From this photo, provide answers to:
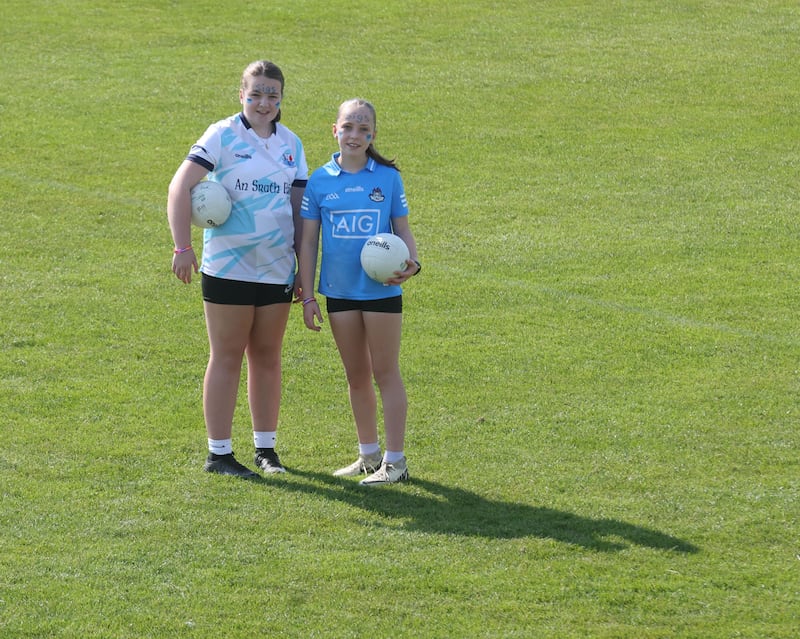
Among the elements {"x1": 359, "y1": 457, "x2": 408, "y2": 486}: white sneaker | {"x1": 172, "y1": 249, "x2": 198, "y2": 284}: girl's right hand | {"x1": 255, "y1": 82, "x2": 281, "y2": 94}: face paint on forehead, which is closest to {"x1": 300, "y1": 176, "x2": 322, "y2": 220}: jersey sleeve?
{"x1": 255, "y1": 82, "x2": 281, "y2": 94}: face paint on forehead

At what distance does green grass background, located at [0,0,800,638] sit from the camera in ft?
16.8

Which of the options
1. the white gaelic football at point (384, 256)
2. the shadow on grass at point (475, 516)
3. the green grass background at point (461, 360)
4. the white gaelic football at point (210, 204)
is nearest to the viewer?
the green grass background at point (461, 360)

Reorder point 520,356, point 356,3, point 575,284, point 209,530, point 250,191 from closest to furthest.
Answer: point 209,530 → point 250,191 → point 520,356 → point 575,284 → point 356,3

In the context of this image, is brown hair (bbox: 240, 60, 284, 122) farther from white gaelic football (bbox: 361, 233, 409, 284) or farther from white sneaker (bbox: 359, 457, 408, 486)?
white sneaker (bbox: 359, 457, 408, 486)

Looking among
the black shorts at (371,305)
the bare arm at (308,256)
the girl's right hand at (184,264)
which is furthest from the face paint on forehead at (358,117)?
the girl's right hand at (184,264)

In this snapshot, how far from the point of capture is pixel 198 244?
10.5 metres

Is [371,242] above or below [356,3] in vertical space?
below

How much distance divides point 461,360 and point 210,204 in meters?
2.63

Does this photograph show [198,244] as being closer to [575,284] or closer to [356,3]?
[575,284]

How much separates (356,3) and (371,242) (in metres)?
13.7

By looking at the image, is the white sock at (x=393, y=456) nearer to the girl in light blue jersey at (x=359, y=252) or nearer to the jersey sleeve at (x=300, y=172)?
the girl in light blue jersey at (x=359, y=252)

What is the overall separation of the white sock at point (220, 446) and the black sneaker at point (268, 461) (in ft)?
0.63

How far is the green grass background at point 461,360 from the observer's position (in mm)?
5121

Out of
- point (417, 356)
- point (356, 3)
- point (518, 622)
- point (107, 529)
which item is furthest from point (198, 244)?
point (356, 3)
